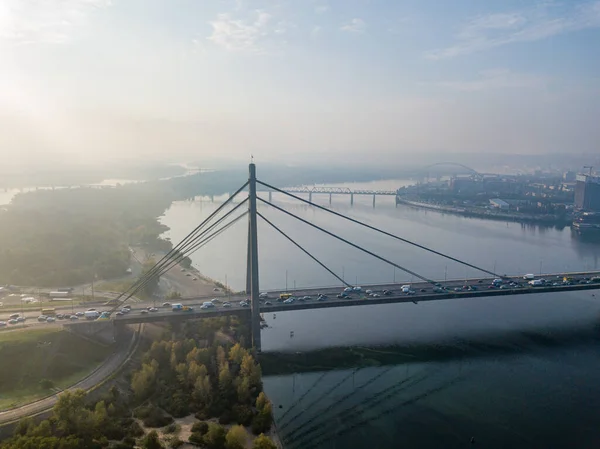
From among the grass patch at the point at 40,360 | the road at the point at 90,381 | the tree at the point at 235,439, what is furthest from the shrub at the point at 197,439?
the grass patch at the point at 40,360

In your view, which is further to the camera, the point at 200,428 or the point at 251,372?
the point at 251,372

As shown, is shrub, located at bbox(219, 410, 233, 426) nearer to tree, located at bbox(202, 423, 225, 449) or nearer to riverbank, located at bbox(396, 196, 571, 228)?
tree, located at bbox(202, 423, 225, 449)

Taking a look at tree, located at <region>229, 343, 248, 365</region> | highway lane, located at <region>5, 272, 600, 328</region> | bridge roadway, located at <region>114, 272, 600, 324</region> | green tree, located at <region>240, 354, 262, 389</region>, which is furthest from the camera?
highway lane, located at <region>5, 272, 600, 328</region>

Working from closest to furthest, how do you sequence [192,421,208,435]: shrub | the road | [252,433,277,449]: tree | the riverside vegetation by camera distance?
[252,433,277,449]: tree, the riverside vegetation, the road, [192,421,208,435]: shrub

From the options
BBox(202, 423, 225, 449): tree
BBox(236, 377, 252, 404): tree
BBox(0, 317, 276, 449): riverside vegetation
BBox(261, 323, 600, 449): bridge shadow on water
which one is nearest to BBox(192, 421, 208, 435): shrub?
BBox(0, 317, 276, 449): riverside vegetation

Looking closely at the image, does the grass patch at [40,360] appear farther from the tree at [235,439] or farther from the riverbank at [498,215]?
the riverbank at [498,215]

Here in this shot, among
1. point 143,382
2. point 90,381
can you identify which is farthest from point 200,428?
point 90,381

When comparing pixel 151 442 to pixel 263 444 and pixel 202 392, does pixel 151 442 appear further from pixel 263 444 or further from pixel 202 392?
pixel 263 444
